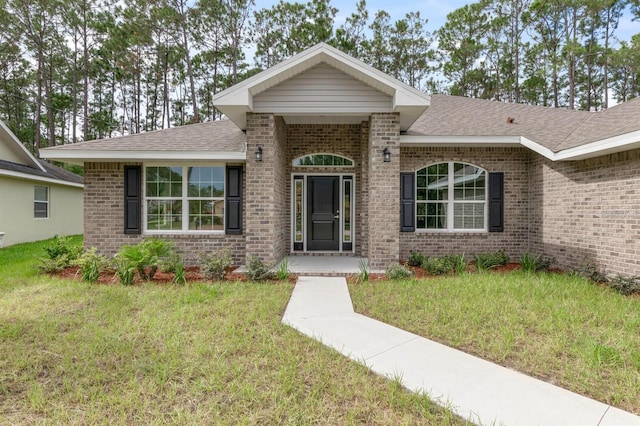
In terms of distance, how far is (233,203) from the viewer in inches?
303

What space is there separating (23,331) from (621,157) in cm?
937

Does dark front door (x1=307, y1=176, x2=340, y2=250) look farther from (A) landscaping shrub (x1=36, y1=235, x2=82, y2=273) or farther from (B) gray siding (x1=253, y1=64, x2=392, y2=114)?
(A) landscaping shrub (x1=36, y1=235, x2=82, y2=273)

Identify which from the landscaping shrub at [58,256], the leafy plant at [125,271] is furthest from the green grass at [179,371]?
the landscaping shrub at [58,256]

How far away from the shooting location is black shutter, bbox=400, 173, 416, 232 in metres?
7.86

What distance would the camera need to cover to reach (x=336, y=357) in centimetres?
315

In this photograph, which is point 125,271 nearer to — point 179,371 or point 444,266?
point 179,371

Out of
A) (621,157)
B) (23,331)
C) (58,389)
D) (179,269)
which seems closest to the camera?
(58,389)

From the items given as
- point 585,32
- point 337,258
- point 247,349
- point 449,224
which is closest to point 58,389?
point 247,349

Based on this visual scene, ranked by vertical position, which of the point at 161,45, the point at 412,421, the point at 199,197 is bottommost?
the point at 412,421

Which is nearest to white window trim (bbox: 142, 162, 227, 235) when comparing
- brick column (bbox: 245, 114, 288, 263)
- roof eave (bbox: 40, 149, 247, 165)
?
roof eave (bbox: 40, 149, 247, 165)

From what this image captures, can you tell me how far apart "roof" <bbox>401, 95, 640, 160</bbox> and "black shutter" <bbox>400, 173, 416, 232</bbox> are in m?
0.96

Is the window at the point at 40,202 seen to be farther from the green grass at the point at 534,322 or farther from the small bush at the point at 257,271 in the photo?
the green grass at the point at 534,322

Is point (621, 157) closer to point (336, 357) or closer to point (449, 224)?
point (449, 224)

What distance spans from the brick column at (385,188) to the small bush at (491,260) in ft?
7.11
